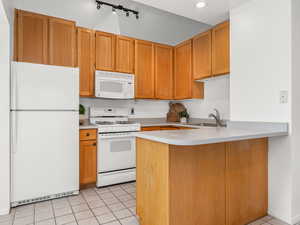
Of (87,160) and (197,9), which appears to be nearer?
(197,9)

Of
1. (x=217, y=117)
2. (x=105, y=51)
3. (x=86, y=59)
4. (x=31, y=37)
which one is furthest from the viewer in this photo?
(x=217, y=117)

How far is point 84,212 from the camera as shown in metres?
2.11

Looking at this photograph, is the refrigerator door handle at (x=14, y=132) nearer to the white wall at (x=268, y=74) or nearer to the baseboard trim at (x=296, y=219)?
the white wall at (x=268, y=74)

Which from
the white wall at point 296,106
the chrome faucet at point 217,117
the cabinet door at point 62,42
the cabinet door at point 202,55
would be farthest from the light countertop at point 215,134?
the cabinet door at point 62,42

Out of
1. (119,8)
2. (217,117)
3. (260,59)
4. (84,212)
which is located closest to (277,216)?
(260,59)

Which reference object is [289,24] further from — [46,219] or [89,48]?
[46,219]

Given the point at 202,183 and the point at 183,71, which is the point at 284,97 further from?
the point at 183,71

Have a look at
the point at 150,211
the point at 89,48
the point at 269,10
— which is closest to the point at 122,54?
the point at 89,48

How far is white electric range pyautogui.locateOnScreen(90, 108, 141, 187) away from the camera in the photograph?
9.43 feet

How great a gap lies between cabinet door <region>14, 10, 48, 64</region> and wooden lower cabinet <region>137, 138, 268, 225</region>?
209cm

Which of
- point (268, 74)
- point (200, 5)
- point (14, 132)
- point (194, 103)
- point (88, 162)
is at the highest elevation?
point (200, 5)

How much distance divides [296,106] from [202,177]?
3.95 ft

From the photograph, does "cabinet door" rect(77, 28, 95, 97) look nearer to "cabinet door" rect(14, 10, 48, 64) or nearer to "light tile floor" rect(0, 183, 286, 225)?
"cabinet door" rect(14, 10, 48, 64)

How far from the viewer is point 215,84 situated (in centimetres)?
350
